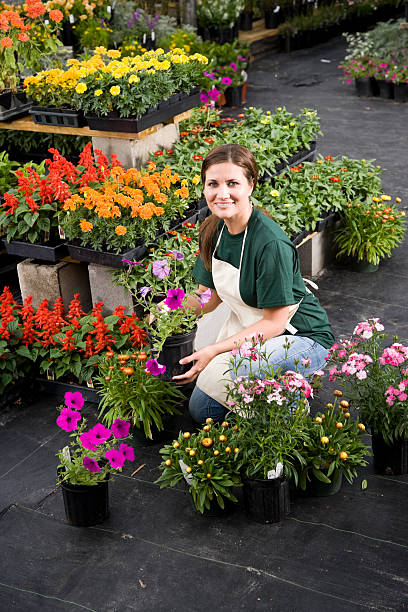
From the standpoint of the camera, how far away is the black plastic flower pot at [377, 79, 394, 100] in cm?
1002

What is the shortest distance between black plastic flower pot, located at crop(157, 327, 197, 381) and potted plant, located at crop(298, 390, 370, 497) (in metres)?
0.67

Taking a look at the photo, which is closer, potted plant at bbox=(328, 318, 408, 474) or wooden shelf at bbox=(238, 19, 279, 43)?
potted plant at bbox=(328, 318, 408, 474)

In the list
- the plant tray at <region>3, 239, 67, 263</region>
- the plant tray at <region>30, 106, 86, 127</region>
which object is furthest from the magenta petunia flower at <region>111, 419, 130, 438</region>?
the plant tray at <region>30, 106, 86, 127</region>

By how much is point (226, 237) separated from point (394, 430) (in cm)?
113

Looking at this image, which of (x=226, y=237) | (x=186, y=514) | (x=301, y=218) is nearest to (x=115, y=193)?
(x=226, y=237)

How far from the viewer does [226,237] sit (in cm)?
334

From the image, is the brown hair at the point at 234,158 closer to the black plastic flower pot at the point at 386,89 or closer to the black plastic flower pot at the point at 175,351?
the black plastic flower pot at the point at 175,351

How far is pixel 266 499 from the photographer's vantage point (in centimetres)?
303

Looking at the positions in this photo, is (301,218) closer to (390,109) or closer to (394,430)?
(394,430)

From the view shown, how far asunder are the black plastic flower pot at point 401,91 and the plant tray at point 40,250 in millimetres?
7067

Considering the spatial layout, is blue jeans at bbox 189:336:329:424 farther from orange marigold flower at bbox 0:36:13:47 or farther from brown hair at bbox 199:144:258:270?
orange marigold flower at bbox 0:36:13:47

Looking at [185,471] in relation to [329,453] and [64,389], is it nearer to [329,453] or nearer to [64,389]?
[329,453]

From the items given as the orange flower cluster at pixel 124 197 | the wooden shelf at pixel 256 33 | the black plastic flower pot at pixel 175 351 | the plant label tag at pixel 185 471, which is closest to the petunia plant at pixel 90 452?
the plant label tag at pixel 185 471

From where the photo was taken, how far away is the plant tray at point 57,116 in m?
4.74
